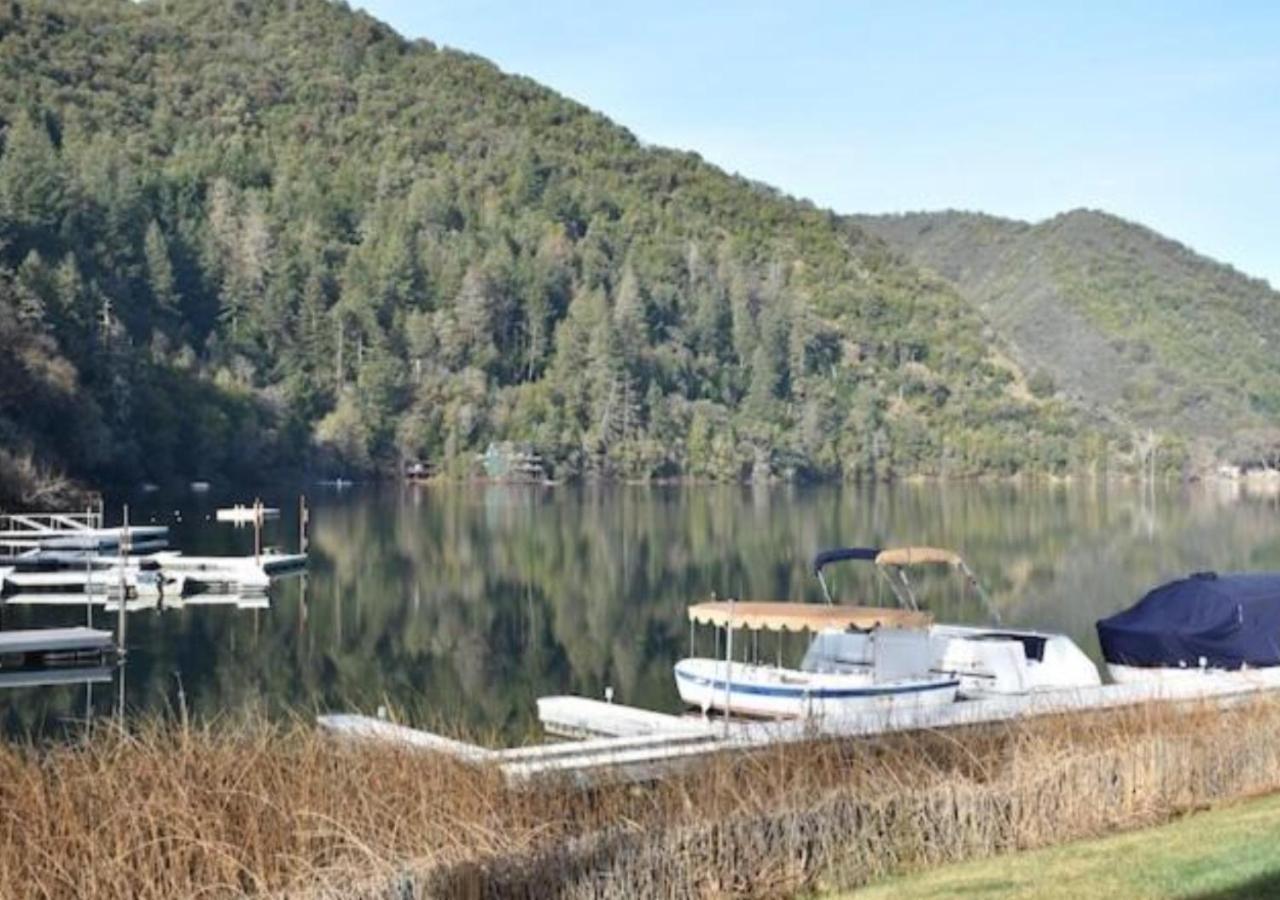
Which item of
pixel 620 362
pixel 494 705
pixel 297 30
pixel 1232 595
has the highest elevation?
pixel 297 30

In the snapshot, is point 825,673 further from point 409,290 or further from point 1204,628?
point 409,290

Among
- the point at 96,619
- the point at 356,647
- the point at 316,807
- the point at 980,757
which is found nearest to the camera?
the point at 316,807

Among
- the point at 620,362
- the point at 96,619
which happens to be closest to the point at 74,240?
the point at 620,362

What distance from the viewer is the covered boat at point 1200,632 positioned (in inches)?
961

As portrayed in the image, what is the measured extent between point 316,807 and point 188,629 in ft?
83.0

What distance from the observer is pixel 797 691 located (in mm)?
22172

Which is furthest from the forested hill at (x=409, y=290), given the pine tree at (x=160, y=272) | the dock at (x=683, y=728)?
the dock at (x=683, y=728)

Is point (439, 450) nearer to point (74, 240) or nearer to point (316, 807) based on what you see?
point (74, 240)

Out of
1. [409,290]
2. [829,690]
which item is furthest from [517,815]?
[409,290]

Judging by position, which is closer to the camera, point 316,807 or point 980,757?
point 316,807

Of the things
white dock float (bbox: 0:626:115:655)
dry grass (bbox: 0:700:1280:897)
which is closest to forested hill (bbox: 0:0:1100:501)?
white dock float (bbox: 0:626:115:655)

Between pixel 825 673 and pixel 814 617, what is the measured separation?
0.87m

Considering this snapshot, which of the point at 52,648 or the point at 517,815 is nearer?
the point at 517,815

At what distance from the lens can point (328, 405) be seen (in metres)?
122
